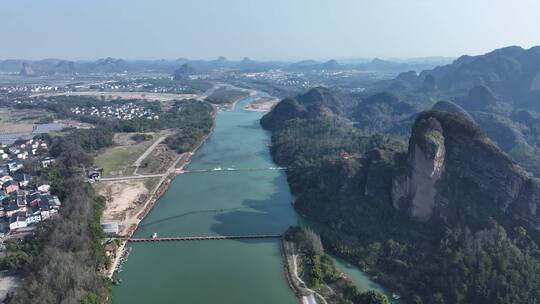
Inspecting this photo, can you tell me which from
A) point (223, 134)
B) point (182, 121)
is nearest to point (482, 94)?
point (223, 134)

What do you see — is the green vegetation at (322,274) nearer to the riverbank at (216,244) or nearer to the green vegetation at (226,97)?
the riverbank at (216,244)

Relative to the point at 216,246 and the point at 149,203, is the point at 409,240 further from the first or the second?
the point at 149,203

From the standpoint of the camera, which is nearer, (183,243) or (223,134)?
(183,243)

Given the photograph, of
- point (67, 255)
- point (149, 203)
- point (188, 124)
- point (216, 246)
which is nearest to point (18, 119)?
point (188, 124)

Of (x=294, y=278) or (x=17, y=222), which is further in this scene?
(x=17, y=222)

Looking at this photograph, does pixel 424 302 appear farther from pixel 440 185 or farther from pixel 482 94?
pixel 482 94

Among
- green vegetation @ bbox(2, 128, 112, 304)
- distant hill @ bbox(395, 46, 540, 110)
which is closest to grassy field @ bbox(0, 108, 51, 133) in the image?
green vegetation @ bbox(2, 128, 112, 304)
